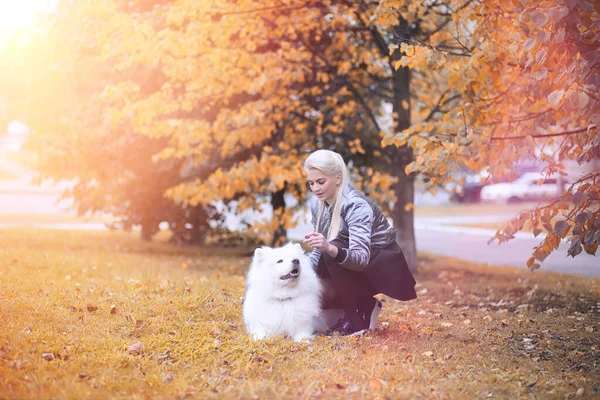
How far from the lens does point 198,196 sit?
9852 mm

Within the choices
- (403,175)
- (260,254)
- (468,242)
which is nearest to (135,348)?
(260,254)

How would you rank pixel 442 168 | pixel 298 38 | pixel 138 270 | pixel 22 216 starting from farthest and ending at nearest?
pixel 22 216 → pixel 298 38 → pixel 138 270 → pixel 442 168

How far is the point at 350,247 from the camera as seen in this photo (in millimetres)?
5102

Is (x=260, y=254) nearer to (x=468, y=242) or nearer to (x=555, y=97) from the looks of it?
(x=555, y=97)

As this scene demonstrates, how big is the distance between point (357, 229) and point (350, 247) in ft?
0.52

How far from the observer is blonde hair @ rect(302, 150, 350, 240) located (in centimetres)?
516

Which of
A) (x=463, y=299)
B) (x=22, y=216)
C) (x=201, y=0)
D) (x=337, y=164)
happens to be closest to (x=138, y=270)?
(x=201, y=0)

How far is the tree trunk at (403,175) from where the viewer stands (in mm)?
10219

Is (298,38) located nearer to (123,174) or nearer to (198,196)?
(198,196)

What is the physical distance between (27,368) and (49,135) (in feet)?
30.2

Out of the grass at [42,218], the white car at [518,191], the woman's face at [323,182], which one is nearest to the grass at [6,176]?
the grass at [42,218]

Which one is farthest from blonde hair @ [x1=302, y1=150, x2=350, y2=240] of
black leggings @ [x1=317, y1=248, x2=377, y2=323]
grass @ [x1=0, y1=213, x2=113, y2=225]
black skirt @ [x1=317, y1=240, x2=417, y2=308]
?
grass @ [x1=0, y1=213, x2=113, y2=225]

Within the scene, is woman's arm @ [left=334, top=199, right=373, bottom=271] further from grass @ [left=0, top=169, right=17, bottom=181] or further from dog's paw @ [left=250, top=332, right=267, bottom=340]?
grass @ [left=0, top=169, right=17, bottom=181]

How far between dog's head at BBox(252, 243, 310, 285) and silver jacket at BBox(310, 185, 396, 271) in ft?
1.11
